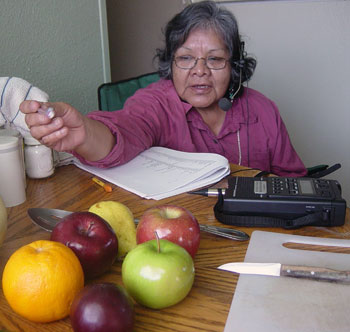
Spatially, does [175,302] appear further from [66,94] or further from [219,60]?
[66,94]

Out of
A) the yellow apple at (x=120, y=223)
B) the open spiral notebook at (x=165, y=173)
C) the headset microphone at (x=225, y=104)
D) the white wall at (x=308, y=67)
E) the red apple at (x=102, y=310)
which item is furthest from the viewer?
the white wall at (x=308, y=67)

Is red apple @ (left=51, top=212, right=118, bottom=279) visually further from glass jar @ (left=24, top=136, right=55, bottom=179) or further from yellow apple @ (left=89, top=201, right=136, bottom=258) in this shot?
glass jar @ (left=24, top=136, right=55, bottom=179)

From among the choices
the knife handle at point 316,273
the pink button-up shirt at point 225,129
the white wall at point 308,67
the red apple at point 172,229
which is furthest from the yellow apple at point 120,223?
the white wall at point 308,67

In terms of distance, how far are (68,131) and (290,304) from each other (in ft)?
2.19

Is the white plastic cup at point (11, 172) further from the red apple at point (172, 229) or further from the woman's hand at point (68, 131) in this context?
the red apple at point (172, 229)

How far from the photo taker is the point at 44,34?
166 cm

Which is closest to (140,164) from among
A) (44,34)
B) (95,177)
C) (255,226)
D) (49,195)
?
(95,177)

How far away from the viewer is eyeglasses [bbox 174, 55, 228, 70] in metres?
1.54

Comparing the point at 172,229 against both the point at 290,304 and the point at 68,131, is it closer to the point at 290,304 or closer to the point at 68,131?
the point at 290,304

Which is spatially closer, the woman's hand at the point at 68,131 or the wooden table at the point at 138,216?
the wooden table at the point at 138,216

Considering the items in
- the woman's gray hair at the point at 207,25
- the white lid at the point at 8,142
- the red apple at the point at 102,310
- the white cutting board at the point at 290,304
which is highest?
the woman's gray hair at the point at 207,25

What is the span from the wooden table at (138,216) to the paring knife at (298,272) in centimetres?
4

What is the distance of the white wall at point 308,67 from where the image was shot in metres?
2.43

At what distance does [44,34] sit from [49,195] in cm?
87
